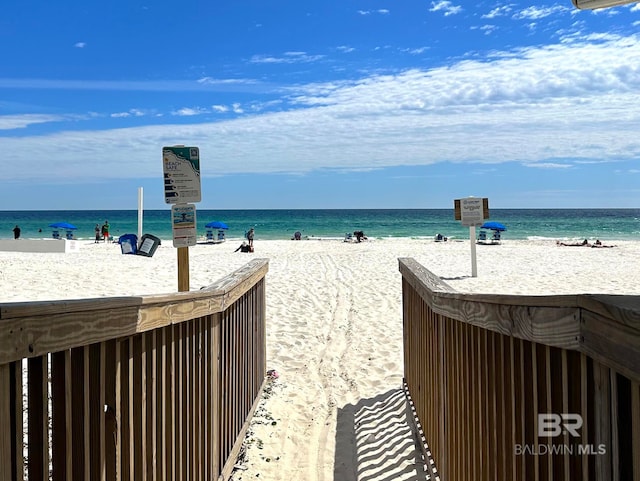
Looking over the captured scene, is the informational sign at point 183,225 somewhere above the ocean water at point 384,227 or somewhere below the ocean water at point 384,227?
below

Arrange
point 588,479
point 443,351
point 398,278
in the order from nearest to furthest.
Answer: point 588,479 → point 443,351 → point 398,278

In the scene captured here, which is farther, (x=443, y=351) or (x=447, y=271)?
(x=447, y=271)

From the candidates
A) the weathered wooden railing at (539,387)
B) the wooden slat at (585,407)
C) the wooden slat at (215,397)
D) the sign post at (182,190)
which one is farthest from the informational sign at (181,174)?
the wooden slat at (585,407)

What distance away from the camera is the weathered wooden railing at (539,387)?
1187 millimetres

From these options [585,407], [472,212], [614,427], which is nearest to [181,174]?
[585,407]

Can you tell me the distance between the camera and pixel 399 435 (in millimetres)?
4137

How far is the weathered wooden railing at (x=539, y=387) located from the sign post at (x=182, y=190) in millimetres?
2062

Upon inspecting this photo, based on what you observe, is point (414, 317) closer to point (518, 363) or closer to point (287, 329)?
point (518, 363)

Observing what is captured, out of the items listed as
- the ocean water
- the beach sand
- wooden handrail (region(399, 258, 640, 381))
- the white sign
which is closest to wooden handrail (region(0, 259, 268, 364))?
wooden handrail (region(399, 258, 640, 381))

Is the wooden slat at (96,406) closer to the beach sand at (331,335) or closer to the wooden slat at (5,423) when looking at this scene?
the wooden slat at (5,423)

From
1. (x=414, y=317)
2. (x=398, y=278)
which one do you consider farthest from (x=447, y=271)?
(x=414, y=317)

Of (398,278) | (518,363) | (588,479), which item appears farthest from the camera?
(398,278)

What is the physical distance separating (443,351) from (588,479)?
1740mm

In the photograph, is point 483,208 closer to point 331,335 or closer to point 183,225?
point 331,335
